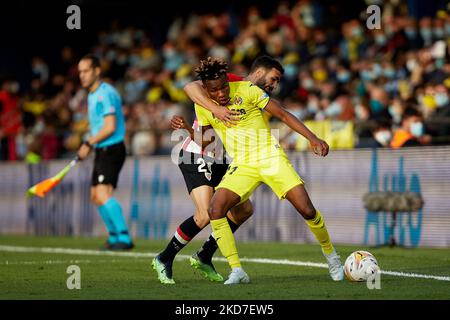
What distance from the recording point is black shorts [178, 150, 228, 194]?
34.3 ft

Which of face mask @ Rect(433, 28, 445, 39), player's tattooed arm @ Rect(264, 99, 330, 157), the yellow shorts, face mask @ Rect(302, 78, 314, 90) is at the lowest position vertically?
the yellow shorts

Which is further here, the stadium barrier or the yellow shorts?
the stadium barrier

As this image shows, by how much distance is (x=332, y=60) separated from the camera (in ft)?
65.4

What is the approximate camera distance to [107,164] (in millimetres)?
14516

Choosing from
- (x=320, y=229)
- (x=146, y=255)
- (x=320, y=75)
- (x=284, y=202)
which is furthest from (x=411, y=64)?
(x=320, y=229)

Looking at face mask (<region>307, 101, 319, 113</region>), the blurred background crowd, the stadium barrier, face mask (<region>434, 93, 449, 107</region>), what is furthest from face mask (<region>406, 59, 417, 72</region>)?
the stadium barrier

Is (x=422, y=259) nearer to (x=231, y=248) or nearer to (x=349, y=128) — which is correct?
(x=231, y=248)

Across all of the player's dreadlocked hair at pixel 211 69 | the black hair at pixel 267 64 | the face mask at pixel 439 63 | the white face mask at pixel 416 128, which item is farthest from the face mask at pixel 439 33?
the player's dreadlocked hair at pixel 211 69

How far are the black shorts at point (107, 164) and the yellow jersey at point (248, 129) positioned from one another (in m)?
4.83

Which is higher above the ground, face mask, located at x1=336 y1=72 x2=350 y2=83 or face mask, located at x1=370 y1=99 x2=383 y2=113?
face mask, located at x1=336 y1=72 x2=350 y2=83

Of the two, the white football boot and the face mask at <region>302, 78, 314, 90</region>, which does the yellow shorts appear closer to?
the white football boot

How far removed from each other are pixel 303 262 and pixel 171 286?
111 inches

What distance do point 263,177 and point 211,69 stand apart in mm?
1142

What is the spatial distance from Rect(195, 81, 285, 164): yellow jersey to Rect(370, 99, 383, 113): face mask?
7529 mm
